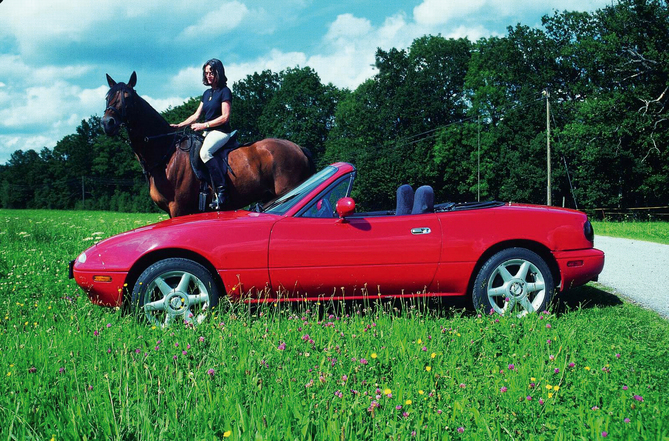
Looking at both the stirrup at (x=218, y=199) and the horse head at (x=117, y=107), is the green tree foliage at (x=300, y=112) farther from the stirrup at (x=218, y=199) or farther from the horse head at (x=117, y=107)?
the horse head at (x=117, y=107)

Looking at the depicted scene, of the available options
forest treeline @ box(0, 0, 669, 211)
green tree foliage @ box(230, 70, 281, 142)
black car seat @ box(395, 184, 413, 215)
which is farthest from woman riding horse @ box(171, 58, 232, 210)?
green tree foliage @ box(230, 70, 281, 142)

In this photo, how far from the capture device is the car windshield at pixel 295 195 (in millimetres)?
4871

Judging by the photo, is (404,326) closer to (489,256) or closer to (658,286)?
(489,256)

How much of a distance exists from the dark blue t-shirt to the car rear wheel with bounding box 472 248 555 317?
459 cm

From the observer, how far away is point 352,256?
15.0 feet

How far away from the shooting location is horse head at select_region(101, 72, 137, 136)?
7227 millimetres

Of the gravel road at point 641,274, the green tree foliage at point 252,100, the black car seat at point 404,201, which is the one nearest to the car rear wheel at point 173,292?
the black car seat at point 404,201

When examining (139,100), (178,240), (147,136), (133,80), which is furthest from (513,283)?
(133,80)

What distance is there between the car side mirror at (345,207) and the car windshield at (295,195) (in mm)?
500

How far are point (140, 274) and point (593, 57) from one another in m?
39.9

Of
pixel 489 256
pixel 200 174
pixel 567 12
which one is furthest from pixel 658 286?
pixel 567 12

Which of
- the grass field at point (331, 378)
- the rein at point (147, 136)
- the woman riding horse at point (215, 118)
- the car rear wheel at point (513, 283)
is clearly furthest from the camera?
the woman riding horse at point (215, 118)

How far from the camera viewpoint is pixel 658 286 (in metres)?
6.80

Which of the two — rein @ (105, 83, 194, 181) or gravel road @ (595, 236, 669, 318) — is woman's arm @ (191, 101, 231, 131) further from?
gravel road @ (595, 236, 669, 318)
